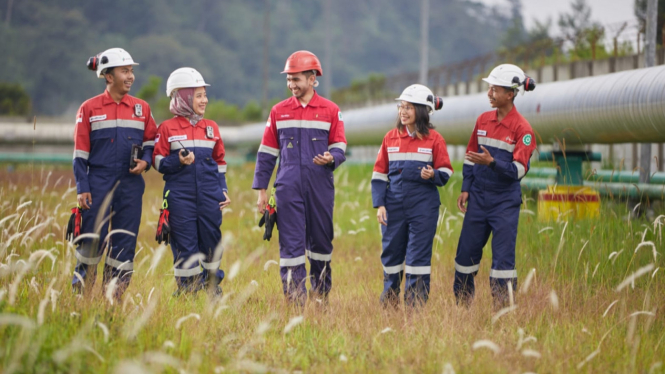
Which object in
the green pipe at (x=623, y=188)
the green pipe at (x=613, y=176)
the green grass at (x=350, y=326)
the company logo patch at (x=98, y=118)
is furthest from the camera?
the green pipe at (x=613, y=176)

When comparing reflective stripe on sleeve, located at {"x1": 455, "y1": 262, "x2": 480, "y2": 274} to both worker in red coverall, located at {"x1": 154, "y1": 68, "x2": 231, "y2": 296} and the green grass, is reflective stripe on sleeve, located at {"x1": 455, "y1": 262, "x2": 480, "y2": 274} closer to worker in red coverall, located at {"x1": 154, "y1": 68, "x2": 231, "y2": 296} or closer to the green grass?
the green grass

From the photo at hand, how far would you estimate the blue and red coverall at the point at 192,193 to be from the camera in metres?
6.24

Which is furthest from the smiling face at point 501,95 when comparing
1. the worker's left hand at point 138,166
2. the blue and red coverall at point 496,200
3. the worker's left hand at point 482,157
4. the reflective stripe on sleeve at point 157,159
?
the worker's left hand at point 138,166

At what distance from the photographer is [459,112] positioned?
35.4ft

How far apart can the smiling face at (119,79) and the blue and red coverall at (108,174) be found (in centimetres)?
10

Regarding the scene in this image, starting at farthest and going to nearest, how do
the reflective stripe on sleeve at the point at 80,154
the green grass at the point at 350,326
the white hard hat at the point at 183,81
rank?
1. the white hard hat at the point at 183,81
2. the reflective stripe on sleeve at the point at 80,154
3. the green grass at the point at 350,326

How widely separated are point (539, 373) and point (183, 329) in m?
2.06

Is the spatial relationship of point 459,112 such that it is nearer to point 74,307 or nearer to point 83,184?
point 83,184

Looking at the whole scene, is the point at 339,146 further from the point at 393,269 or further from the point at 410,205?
the point at 393,269

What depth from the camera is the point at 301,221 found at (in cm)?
620

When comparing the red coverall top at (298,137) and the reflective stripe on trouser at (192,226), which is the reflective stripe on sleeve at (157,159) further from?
the red coverall top at (298,137)

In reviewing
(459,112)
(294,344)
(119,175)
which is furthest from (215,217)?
(459,112)

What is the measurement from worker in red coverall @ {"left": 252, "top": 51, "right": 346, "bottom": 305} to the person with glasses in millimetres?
468

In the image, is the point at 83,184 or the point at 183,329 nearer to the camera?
the point at 183,329
